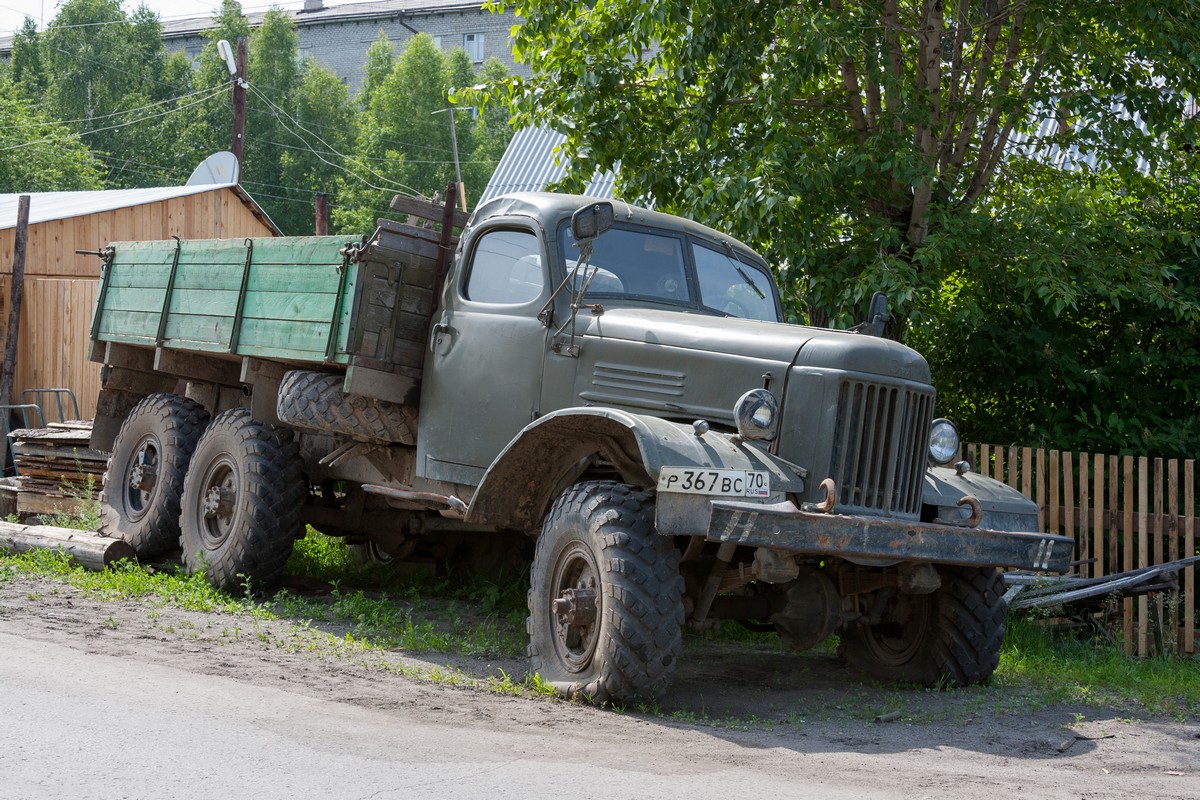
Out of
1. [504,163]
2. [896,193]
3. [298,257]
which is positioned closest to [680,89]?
[896,193]

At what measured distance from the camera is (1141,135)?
9.09m

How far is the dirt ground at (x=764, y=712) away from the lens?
Answer: 500 cm

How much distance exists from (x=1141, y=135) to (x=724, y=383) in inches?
183

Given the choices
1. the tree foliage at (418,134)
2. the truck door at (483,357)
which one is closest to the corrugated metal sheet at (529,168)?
the truck door at (483,357)

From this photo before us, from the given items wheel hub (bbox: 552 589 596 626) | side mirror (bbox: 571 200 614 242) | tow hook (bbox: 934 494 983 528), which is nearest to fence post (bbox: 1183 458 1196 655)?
tow hook (bbox: 934 494 983 528)

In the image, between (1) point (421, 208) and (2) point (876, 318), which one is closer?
(2) point (876, 318)

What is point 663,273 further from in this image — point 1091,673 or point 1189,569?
point 1189,569

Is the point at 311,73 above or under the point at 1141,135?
above

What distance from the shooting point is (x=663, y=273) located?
23.6 feet

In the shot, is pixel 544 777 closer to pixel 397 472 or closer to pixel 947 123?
pixel 397 472

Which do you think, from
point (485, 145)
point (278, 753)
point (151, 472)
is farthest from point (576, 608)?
point (485, 145)

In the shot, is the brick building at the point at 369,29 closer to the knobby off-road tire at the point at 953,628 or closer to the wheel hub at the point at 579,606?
the knobby off-road tire at the point at 953,628

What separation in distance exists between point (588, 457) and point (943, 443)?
175cm

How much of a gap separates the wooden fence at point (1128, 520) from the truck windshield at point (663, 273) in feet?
8.18
